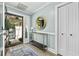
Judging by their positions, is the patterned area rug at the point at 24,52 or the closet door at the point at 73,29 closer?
the closet door at the point at 73,29

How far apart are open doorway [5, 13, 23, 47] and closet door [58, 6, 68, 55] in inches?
25.4

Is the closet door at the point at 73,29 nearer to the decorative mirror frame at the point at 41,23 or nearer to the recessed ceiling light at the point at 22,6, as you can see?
the decorative mirror frame at the point at 41,23

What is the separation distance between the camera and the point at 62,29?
1644mm

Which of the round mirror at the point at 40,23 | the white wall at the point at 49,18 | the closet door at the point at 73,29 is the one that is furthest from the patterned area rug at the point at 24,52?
the closet door at the point at 73,29

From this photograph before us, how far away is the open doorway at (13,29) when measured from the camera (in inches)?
63.1

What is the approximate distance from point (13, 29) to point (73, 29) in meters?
0.96

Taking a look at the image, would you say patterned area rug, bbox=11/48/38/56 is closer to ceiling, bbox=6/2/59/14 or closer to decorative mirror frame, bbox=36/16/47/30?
decorative mirror frame, bbox=36/16/47/30

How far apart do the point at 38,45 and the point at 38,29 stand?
0.89 feet

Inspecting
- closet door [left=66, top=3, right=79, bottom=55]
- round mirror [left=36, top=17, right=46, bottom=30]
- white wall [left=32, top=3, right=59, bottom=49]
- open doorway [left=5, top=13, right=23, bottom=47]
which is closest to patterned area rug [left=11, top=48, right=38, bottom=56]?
open doorway [left=5, top=13, right=23, bottom=47]

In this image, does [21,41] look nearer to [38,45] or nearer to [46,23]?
[38,45]

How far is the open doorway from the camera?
63.1 inches

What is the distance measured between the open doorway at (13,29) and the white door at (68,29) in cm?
66

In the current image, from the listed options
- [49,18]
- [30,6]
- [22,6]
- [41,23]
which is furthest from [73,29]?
[22,6]

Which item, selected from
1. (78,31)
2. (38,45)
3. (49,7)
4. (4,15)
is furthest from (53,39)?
(4,15)
